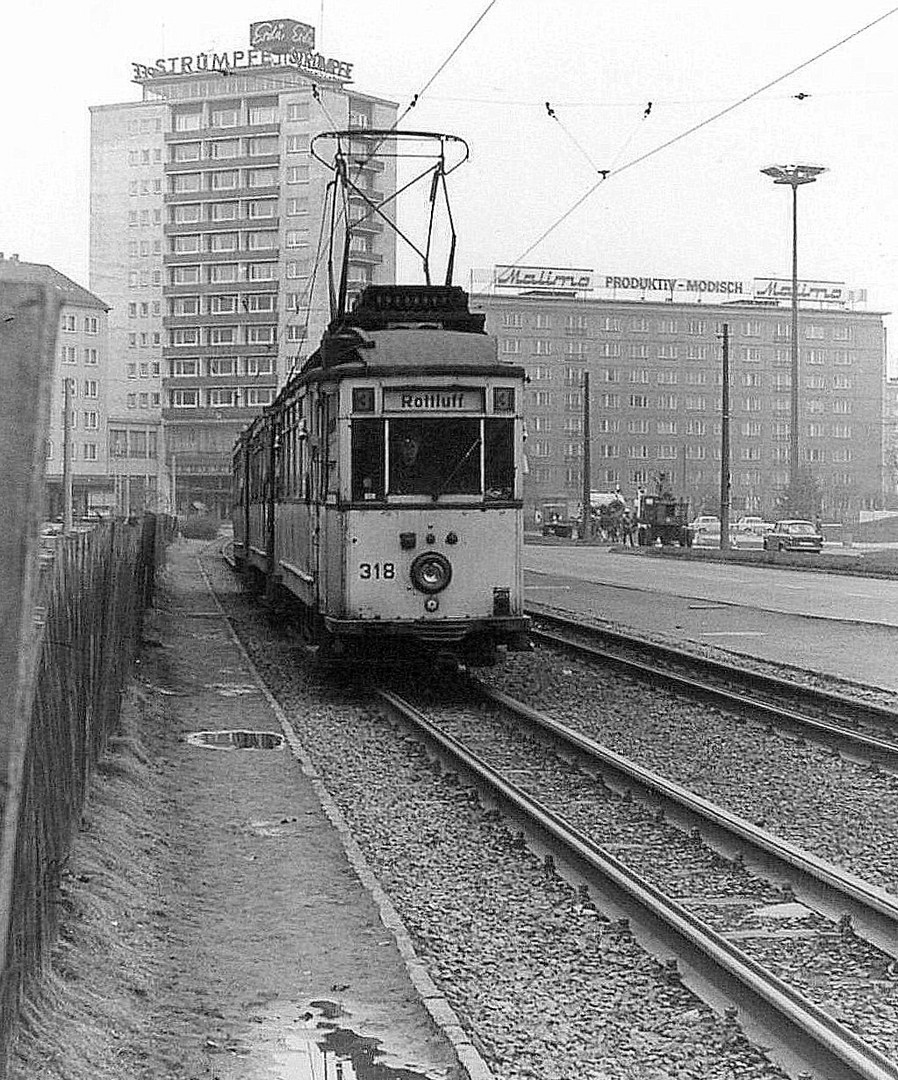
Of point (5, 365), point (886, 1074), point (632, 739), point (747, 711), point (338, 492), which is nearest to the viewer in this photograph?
point (5, 365)

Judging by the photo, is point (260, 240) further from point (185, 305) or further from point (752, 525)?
point (752, 525)

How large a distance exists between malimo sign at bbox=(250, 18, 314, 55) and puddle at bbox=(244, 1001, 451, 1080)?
77.6m

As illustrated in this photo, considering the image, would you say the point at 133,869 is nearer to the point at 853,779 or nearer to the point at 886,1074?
the point at 886,1074

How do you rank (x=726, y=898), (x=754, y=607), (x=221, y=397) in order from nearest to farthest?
1. (x=726, y=898)
2. (x=754, y=607)
3. (x=221, y=397)

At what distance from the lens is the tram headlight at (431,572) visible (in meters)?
14.2

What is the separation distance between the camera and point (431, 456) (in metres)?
14.4

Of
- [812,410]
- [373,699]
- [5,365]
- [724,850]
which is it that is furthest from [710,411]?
[5,365]

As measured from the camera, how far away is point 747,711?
44.3 ft

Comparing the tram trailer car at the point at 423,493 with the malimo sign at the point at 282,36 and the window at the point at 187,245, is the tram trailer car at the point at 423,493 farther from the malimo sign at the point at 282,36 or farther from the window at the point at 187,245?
the malimo sign at the point at 282,36

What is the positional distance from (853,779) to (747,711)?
127 inches

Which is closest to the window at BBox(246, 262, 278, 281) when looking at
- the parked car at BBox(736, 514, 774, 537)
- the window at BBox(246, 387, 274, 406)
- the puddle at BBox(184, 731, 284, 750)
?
the window at BBox(246, 387, 274, 406)

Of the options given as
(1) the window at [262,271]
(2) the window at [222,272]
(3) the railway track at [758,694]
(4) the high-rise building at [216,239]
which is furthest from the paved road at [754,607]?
(2) the window at [222,272]

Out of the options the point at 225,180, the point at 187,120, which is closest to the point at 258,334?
the point at 225,180

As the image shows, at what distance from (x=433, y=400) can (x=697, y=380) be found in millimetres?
72816
